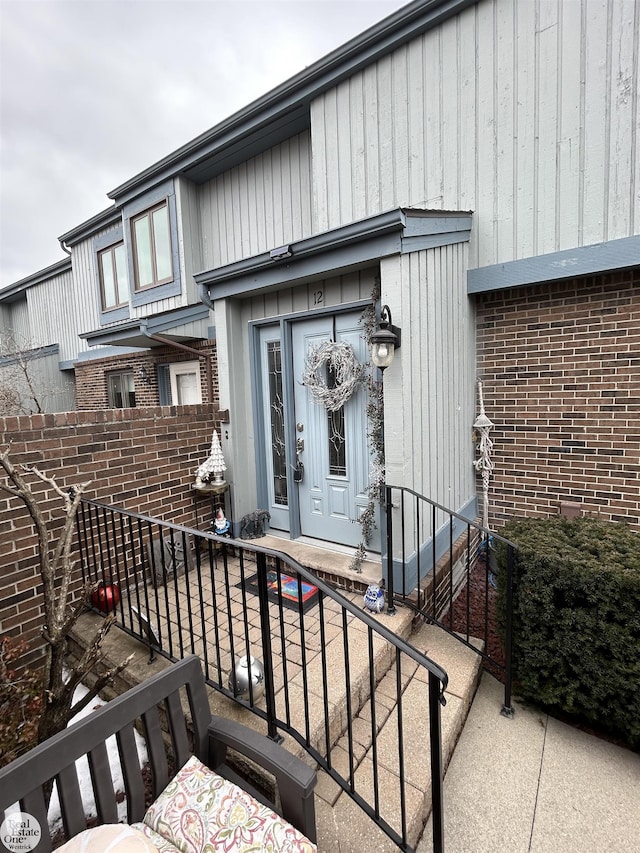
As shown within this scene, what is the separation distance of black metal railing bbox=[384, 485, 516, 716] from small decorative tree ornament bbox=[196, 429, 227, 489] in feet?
6.10

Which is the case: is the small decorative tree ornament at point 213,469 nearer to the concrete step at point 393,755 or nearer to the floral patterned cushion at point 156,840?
the concrete step at point 393,755

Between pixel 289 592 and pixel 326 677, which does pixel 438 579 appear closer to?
pixel 289 592

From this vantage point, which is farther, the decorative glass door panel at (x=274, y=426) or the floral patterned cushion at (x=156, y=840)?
the decorative glass door panel at (x=274, y=426)

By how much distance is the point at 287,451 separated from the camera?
4.12 metres

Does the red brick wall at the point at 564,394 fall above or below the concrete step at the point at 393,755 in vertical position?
above

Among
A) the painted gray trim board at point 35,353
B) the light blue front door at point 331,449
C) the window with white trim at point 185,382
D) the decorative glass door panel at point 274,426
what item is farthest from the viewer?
the painted gray trim board at point 35,353

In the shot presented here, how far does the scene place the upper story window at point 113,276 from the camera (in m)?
7.39

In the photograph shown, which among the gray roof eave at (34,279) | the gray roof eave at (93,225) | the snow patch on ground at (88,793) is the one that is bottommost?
the snow patch on ground at (88,793)

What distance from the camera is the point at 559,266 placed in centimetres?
349

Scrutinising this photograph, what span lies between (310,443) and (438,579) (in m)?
1.73

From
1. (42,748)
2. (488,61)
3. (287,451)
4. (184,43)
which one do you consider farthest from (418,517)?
(184,43)

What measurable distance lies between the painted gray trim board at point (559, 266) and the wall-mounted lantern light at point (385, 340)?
59.1 inches

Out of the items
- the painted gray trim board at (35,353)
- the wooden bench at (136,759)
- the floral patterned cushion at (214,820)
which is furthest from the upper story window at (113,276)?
the floral patterned cushion at (214,820)

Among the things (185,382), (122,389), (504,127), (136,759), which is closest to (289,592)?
(136,759)
